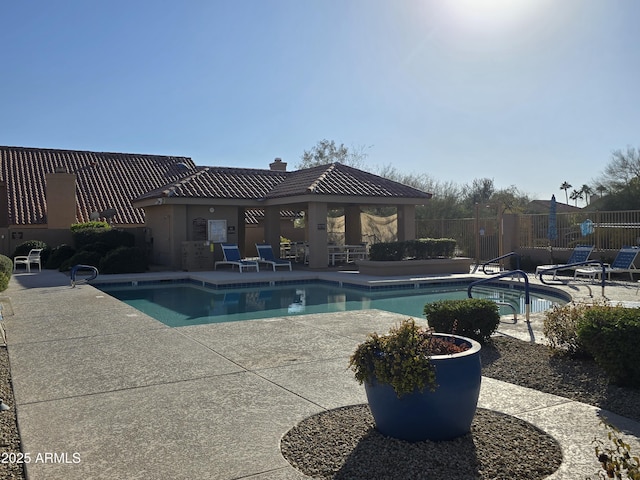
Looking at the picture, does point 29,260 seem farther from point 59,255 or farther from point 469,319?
point 469,319

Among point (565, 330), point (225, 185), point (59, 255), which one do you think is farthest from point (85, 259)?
point (565, 330)

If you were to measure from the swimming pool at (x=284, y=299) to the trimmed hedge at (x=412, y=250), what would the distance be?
2.12 m

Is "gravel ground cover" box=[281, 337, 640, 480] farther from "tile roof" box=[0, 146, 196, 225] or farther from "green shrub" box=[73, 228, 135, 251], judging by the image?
"tile roof" box=[0, 146, 196, 225]

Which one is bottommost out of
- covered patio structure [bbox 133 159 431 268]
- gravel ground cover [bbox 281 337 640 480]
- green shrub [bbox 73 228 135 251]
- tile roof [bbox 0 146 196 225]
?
gravel ground cover [bbox 281 337 640 480]

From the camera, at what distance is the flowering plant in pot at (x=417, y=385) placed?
3.96 metres

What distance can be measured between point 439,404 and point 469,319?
335 cm

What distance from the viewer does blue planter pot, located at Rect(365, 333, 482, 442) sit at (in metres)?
4.01

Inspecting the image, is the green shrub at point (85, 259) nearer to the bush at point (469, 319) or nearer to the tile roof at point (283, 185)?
the tile roof at point (283, 185)

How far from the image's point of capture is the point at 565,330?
665 cm

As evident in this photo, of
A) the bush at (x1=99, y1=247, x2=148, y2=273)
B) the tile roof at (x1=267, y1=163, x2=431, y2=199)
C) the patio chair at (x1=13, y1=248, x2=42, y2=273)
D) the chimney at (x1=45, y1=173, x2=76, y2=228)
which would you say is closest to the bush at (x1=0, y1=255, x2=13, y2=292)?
the bush at (x1=99, y1=247, x2=148, y2=273)

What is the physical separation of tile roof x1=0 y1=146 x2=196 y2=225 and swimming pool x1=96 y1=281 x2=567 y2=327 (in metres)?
12.1

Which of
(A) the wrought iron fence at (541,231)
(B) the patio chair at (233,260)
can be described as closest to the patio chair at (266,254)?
(B) the patio chair at (233,260)

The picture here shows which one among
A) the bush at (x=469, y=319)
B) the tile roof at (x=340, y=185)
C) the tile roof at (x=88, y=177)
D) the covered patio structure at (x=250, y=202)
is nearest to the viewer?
the bush at (x=469, y=319)

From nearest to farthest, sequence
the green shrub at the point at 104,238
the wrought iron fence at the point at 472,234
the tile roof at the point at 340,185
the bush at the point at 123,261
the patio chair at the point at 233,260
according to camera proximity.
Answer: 1. the bush at the point at 123,261
2. the patio chair at the point at 233,260
3. the tile roof at the point at 340,185
4. the green shrub at the point at 104,238
5. the wrought iron fence at the point at 472,234
